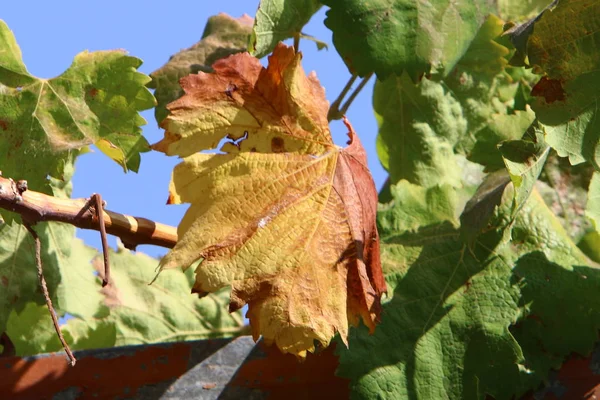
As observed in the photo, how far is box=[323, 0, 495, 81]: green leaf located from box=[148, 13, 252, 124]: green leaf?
30cm

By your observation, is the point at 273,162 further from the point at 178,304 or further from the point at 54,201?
the point at 178,304

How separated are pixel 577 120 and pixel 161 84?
0.57 metres

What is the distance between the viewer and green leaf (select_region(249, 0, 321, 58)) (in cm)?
99

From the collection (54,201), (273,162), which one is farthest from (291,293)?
(54,201)

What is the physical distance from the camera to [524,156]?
2.89 ft

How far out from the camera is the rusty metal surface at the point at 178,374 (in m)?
0.97

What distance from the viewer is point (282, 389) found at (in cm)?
101

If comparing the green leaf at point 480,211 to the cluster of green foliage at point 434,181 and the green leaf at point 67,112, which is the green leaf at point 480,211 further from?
the green leaf at point 67,112

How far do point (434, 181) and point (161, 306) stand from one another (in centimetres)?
50

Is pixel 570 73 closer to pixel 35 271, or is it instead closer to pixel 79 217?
pixel 79 217

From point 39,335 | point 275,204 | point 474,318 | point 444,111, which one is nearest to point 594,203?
point 474,318

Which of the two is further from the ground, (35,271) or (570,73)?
(570,73)

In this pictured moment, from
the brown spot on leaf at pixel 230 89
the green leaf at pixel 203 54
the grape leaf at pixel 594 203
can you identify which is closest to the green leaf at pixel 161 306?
the green leaf at pixel 203 54

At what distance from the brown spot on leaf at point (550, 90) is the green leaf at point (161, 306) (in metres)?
0.73
